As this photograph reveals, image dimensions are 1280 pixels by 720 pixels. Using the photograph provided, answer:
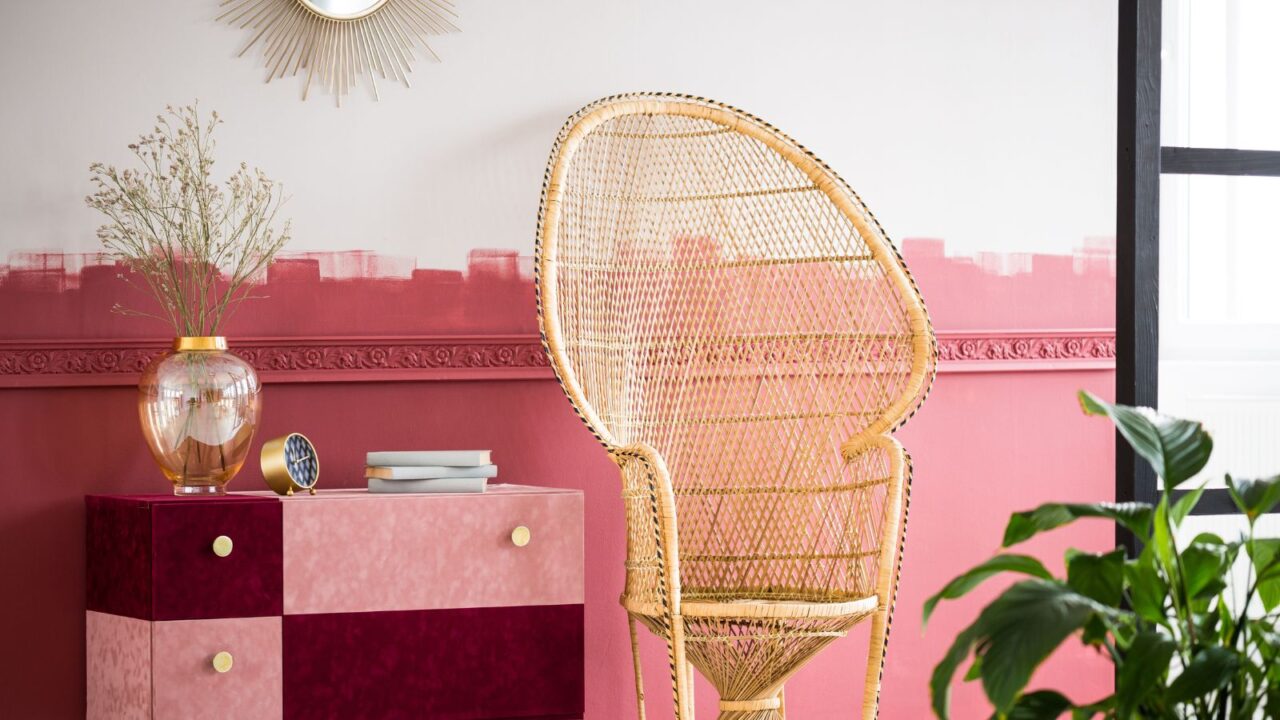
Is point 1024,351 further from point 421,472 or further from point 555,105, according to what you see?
point 421,472

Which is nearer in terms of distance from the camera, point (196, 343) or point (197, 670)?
point (197, 670)

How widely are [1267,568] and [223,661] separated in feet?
5.01

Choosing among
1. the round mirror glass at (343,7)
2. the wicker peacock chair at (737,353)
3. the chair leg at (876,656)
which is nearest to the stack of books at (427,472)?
the wicker peacock chair at (737,353)

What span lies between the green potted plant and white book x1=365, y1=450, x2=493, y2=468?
1049 mm

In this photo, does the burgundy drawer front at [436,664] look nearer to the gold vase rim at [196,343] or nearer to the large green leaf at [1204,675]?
the gold vase rim at [196,343]

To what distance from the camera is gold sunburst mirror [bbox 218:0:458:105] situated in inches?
94.6

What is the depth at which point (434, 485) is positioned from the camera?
204 centimetres

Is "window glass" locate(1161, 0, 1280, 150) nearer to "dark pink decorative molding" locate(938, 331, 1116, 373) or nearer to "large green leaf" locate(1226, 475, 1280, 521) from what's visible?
"dark pink decorative molding" locate(938, 331, 1116, 373)

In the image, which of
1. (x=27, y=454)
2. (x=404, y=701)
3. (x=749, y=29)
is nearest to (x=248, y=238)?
(x=27, y=454)

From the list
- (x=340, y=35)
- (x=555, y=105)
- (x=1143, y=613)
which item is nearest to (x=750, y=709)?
(x=1143, y=613)

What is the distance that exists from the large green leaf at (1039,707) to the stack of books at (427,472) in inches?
45.1

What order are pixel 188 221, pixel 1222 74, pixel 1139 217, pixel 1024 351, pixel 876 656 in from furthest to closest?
pixel 1024 351 < pixel 1222 74 < pixel 188 221 < pixel 1139 217 < pixel 876 656

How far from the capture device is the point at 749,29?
262 cm

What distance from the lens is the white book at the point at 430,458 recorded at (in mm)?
2049
